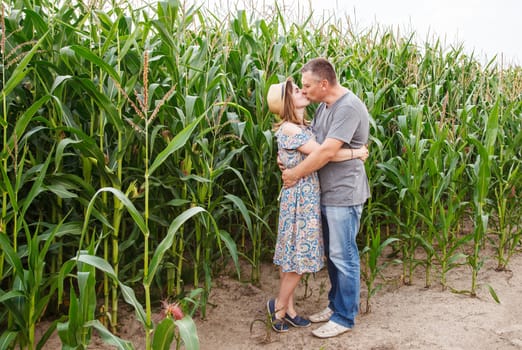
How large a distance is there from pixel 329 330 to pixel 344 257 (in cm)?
48

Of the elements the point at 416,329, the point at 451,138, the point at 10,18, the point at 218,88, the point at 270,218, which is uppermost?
the point at 10,18

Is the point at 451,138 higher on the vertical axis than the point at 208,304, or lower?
higher

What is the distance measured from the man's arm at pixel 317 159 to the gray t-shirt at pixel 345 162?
0.18 feet

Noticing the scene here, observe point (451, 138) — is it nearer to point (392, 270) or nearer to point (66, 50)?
point (392, 270)

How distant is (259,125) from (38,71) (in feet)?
4.80

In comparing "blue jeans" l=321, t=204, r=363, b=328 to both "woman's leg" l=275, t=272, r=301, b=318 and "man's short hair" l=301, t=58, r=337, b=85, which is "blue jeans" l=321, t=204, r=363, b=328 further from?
"man's short hair" l=301, t=58, r=337, b=85

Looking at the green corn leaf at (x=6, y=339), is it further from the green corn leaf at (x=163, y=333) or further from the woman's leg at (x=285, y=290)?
the woman's leg at (x=285, y=290)

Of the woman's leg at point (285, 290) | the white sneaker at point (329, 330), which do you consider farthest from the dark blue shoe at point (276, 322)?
the white sneaker at point (329, 330)

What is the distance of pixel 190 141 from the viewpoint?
3.22m

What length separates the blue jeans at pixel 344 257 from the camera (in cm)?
321

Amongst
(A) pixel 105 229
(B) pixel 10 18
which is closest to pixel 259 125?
(A) pixel 105 229

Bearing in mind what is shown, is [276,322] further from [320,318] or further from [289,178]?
[289,178]

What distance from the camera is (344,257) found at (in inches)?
128

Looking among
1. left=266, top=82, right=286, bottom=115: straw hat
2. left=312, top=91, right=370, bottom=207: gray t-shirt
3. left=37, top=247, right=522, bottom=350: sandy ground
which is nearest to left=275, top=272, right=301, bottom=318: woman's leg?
left=37, top=247, right=522, bottom=350: sandy ground
